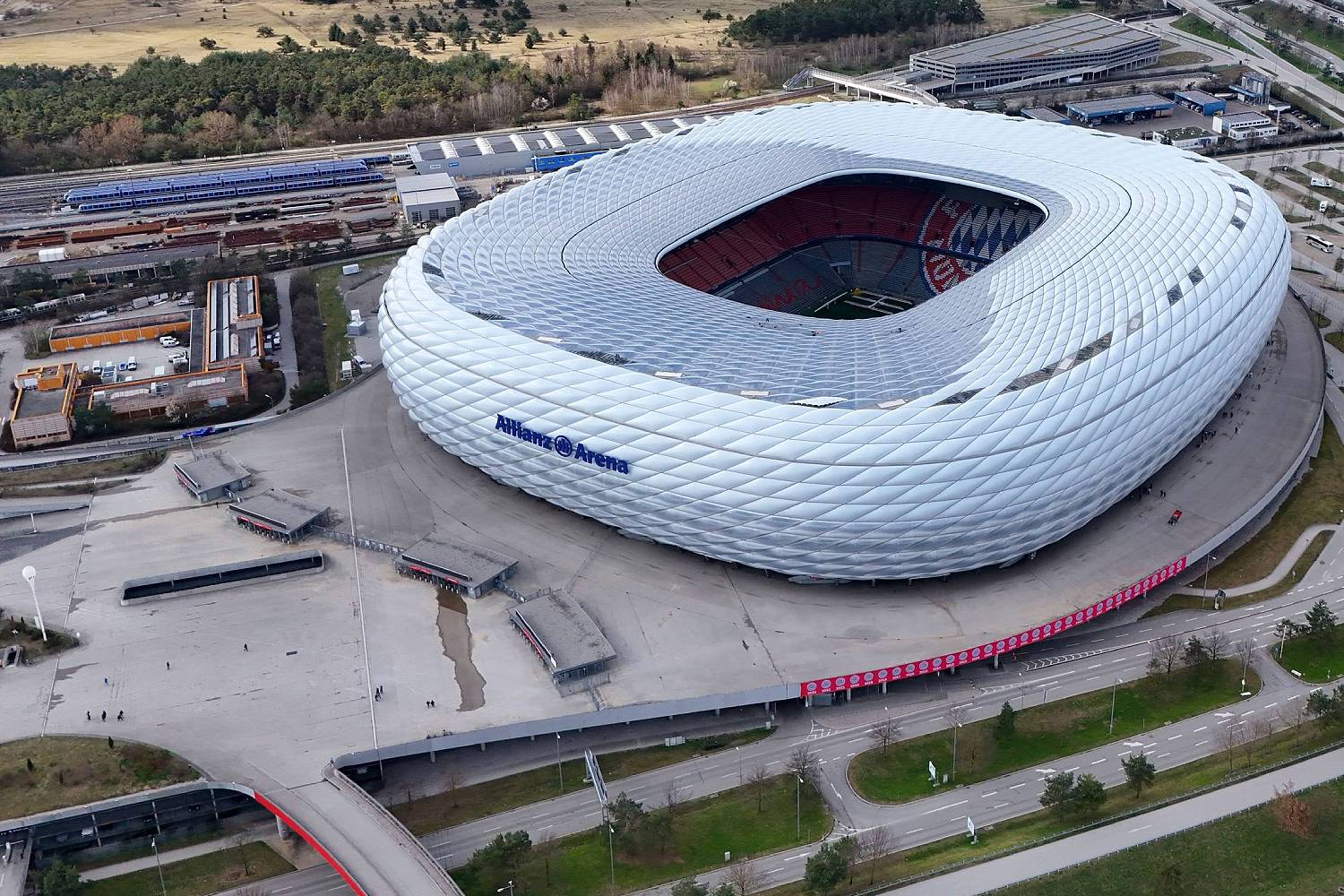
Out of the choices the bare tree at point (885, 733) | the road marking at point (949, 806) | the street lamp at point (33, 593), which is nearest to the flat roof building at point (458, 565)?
the street lamp at point (33, 593)

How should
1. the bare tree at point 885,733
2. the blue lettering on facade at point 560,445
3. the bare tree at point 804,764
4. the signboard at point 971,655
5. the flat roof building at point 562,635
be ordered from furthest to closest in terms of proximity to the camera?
the blue lettering on facade at point 560,445
the flat roof building at point 562,635
the signboard at point 971,655
the bare tree at point 885,733
the bare tree at point 804,764

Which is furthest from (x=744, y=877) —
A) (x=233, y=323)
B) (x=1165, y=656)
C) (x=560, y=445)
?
(x=233, y=323)

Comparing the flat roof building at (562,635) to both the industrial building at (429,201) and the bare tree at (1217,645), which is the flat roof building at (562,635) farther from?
the industrial building at (429,201)

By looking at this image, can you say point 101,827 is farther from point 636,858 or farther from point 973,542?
point 973,542

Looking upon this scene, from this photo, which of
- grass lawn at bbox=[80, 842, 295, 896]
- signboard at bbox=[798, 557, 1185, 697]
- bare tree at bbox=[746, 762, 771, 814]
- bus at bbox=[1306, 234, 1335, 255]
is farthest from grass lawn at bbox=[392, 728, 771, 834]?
bus at bbox=[1306, 234, 1335, 255]

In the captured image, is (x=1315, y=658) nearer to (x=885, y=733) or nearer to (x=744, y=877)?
(x=885, y=733)

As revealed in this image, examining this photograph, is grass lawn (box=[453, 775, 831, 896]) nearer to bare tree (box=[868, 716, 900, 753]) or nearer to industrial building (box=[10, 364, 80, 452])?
bare tree (box=[868, 716, 900, 753])
